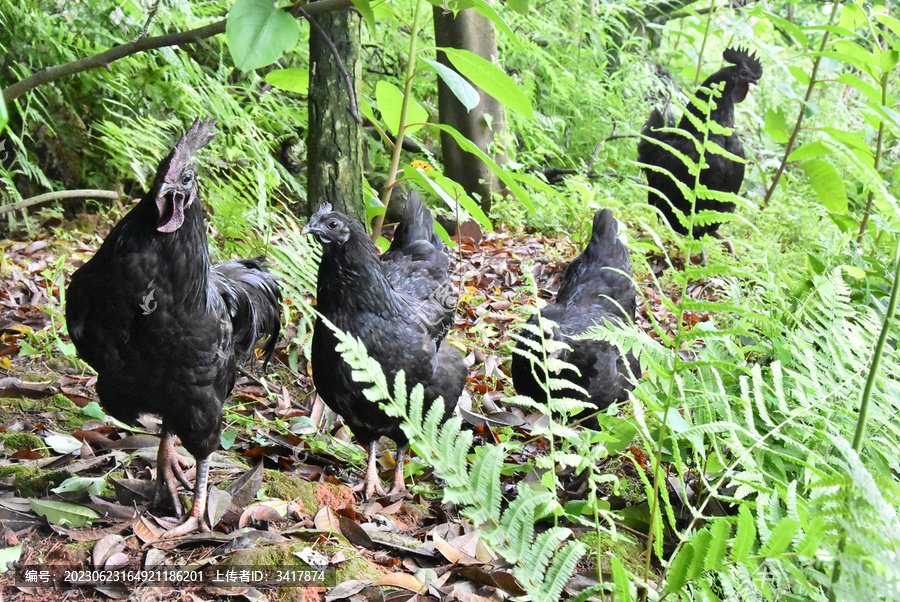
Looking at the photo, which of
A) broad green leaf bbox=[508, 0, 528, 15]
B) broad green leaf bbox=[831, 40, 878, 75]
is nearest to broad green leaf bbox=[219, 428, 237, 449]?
broad green leaf bbox=[508, 0, 528, 15]

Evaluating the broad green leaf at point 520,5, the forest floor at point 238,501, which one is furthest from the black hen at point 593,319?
the broad green leaf at point 520,5

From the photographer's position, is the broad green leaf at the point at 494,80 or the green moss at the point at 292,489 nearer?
the green moss at the point at 292,489

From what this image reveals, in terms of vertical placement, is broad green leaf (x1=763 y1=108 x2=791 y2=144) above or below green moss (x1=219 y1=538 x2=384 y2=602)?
above

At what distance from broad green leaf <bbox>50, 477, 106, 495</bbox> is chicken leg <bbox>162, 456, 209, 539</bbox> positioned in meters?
0.39

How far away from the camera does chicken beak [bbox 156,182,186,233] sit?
8.54 feet

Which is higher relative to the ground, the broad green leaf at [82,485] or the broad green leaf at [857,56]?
the broad green leaf at [857,56]

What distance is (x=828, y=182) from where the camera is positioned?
470 centimetres

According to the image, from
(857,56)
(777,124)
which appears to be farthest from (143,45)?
(777,124)

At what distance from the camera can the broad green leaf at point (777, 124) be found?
19.0 feet

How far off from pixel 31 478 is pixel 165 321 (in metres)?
0.91

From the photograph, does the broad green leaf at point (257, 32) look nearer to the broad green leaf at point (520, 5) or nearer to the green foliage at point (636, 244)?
the green foliage at point (636, 244)

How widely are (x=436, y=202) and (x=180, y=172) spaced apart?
478 cm

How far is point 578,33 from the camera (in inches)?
385

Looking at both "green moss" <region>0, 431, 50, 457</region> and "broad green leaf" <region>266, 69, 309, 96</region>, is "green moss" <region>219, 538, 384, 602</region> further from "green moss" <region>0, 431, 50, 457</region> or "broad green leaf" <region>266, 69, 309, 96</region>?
"broad green leaf" <region>266, 69, 309, 96</region>
